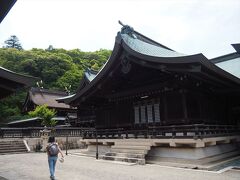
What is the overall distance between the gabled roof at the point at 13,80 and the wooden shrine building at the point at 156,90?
7485 millimetres

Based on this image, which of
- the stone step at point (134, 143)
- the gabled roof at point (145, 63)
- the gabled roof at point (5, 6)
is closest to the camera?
the gabled roof at point (5, 6)

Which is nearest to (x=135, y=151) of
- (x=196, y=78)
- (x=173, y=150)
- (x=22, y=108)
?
(x=173, y=150)

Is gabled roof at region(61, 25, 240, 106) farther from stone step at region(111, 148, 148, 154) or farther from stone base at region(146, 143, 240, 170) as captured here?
stone step at region(111, 148, 148, 154)

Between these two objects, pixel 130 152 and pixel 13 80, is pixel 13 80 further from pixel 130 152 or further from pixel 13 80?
pixel 130 152

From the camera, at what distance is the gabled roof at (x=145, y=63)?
462 inches

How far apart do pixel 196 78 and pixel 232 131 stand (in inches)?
219

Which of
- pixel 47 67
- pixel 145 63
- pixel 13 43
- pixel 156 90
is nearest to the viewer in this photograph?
pixel 145 63

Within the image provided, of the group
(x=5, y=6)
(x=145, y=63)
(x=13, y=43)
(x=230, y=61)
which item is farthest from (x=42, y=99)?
(x=13, y=43)

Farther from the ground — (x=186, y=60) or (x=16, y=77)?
(x=186, y=60)

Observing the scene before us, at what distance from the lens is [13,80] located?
22.9ft

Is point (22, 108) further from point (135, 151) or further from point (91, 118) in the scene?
point (135, 151)

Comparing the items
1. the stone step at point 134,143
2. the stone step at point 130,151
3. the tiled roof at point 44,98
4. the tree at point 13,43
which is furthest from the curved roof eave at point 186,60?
the tree at point 13,43

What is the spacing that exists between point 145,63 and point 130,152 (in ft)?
17.0

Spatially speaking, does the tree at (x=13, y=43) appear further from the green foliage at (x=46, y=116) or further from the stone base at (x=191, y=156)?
the stone base at (x=191, y=156)
